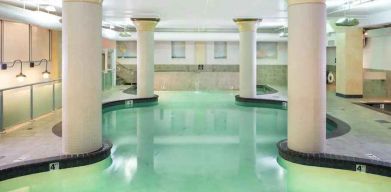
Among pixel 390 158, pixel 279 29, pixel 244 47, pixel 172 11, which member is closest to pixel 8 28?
pixel 172 11

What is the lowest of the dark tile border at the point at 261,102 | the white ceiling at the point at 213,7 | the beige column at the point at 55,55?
the dark tile border at the point at 261,102

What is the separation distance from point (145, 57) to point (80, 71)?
Answer: 9.39m

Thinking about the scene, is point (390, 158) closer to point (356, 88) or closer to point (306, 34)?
point (306, 34)

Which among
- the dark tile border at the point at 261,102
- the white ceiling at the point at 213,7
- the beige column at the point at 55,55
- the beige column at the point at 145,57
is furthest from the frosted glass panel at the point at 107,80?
the dark tile border at the point at 261,102

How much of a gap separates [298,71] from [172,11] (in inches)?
287

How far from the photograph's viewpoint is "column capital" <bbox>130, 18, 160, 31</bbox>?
15.5m

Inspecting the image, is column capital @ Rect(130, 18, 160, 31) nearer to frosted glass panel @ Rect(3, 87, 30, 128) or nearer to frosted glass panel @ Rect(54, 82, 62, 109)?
frosted glass panel @ Rect(54, 82, 62, 109)

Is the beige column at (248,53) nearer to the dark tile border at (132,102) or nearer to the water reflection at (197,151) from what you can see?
the water reflection at (197,151)

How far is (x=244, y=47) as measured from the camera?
15742mm

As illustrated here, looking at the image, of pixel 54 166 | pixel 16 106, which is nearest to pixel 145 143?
pixel 54 166

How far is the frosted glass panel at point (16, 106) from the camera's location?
8633 mm

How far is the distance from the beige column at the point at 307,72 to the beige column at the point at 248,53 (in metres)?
8.89

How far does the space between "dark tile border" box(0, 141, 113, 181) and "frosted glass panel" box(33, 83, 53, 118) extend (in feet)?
13.8

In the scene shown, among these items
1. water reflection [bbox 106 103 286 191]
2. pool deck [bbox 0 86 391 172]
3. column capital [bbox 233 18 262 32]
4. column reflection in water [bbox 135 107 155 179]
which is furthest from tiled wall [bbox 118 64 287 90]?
pool deck [bbox 0 86 391 172]
